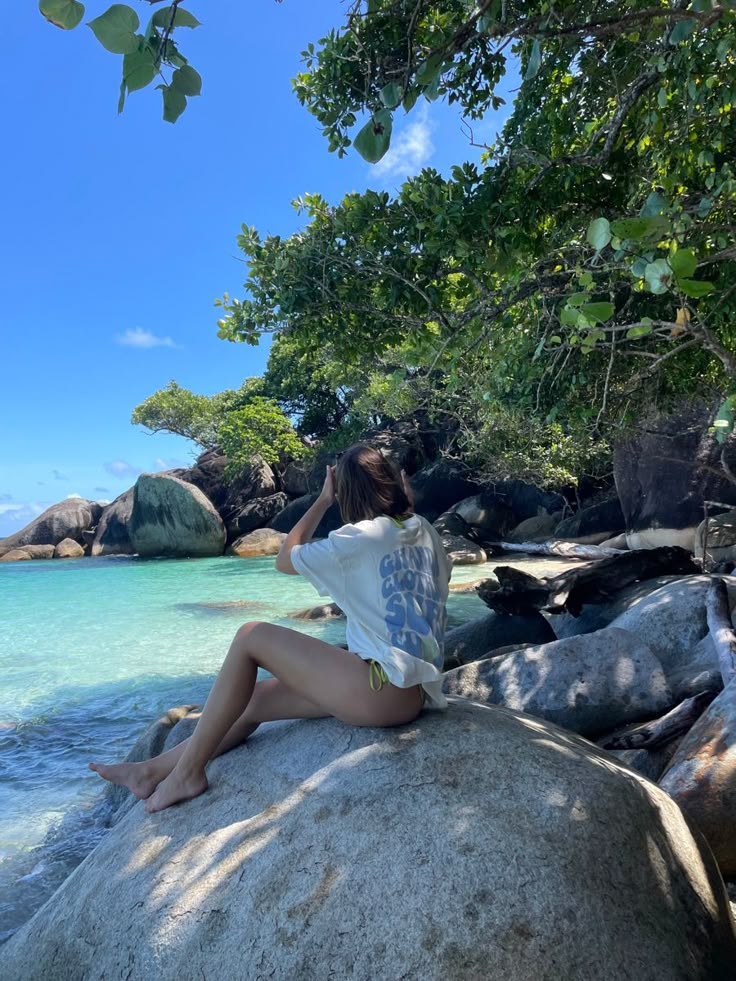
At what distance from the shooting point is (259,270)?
Answer: 604cm

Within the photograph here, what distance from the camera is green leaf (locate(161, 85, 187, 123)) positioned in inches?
59.6

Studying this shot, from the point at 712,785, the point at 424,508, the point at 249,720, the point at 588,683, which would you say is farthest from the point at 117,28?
the point at 424,508

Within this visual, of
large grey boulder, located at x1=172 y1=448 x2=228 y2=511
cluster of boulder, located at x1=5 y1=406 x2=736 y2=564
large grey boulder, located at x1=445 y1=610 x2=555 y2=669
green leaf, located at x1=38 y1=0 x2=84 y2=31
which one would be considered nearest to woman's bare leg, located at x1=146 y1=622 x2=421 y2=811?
green leaf, located at x1=38 y1=0 x2=84 y2=31

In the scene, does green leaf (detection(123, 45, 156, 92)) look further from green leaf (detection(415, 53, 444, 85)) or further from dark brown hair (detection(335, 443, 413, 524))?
dark brown hair (detection(335, 443, 413, 524))

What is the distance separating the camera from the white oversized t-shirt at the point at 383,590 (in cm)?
269

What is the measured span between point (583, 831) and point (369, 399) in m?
18.8

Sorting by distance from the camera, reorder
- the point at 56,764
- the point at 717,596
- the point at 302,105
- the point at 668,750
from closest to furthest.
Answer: the point at 668,750 → the point at 302,105 → the point at 717,596 → the point at 56,764

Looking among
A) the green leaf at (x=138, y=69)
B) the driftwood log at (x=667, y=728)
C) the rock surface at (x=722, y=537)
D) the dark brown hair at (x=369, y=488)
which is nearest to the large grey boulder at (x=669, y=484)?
the rock surface at (x=722, y=537)

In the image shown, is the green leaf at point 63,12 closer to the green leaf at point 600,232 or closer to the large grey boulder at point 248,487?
the green leaf at point 600,232

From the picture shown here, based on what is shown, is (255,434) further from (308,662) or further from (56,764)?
(308,662)

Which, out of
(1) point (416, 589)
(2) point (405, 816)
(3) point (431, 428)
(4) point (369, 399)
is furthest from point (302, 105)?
(3) point (431, 428)

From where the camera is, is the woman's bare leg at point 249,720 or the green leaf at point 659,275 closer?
the green leaf at point 659,275

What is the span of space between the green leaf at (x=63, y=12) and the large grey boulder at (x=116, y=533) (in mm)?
28206

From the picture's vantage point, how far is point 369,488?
9.59 ft
